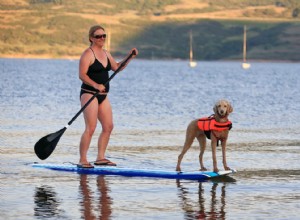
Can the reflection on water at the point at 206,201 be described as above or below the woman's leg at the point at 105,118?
below

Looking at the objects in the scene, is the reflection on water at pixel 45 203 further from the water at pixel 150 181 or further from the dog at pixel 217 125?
the dog at pixel 217 125

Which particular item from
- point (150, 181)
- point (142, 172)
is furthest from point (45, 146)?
point (150, 181)

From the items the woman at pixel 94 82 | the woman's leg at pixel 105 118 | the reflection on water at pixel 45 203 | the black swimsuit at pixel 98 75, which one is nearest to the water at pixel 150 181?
the reflection on water at pixel 45 203

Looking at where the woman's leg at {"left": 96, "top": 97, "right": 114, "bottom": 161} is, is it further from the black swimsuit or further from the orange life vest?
→ the orange life vest

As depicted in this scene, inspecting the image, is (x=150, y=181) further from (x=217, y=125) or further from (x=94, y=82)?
(x=94, y=82)

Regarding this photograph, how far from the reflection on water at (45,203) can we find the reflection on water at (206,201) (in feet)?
5.38

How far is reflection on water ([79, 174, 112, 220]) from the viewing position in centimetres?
1240

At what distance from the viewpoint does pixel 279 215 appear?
12.6 metres

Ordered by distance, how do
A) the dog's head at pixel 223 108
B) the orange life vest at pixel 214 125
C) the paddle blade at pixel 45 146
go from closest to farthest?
the dog's head at pixel 223 108
the orange life vest at pixel 214 125
the paddle blade at pixel 45 146

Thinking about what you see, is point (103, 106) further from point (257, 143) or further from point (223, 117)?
point (257, 143)

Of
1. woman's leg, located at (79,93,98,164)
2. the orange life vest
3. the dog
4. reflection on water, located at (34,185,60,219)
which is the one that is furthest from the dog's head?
reflection on water, located at (34,185,60,219)

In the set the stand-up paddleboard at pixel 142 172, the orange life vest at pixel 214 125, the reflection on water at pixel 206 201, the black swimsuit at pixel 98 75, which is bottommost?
the reflection on water at pixel 206 201

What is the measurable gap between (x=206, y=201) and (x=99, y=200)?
1.42 metres

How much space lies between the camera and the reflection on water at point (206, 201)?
12.6m
